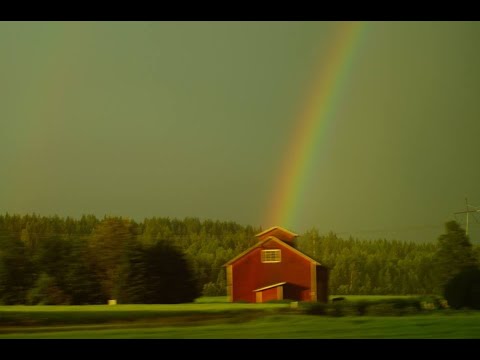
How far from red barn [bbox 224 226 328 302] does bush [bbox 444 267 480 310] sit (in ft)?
6.89

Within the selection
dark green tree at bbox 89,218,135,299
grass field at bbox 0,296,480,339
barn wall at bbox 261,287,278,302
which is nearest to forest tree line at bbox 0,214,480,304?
dark green tree at bbox 89,218,135,299

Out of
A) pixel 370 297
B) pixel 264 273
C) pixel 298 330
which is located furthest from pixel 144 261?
pixel 370 297

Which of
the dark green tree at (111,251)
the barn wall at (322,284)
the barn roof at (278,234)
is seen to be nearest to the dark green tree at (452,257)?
the barn wall at (322,284)

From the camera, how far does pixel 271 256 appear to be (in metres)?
13.2

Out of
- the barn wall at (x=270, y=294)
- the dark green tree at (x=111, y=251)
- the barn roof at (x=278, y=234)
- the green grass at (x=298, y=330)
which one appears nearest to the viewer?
the green grass at (x=298, y=330)

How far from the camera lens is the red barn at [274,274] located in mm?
13023

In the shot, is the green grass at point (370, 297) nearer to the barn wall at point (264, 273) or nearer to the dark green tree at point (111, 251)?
the barn wall at point (264, 273)

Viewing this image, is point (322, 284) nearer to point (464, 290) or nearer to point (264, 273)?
point (264, 273)

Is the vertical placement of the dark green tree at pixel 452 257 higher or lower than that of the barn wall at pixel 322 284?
higher

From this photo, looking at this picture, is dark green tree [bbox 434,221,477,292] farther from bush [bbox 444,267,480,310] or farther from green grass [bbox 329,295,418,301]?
green grass [bbox 329,295,418,301]

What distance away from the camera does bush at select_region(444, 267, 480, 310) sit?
13187 millimetres

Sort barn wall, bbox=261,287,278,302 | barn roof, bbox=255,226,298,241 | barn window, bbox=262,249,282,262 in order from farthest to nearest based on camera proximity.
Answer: barn roof, bbox=255,226,298,241 → barn window, bbox=262,249,282,262 → barn wall, bbox=261,287,278,302

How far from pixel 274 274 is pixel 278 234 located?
80 centimetres
